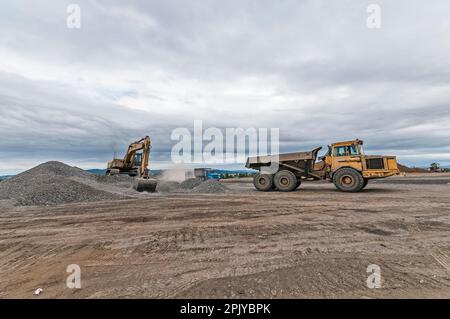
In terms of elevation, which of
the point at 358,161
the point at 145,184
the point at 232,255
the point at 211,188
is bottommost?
the point at 232,255

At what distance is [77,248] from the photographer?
4297 mm

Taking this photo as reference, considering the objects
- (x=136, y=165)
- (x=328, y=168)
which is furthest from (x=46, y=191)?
(x=328, y=168)

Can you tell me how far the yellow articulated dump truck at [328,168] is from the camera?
1248cm

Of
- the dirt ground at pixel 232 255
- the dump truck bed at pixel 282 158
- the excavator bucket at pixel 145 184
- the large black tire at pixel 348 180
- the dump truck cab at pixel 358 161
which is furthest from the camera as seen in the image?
the excavator bucket at pixel 145 184

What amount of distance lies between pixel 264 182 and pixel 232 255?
11.9 m

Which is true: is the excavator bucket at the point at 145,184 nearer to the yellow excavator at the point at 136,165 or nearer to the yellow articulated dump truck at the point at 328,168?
the yellow excavator at the point at 136,165

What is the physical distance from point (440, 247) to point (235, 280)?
12.2 ft

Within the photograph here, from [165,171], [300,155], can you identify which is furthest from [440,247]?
[165,171]

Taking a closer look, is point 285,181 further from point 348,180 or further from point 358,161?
point 358,161

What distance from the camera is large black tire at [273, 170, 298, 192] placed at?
14.5 m

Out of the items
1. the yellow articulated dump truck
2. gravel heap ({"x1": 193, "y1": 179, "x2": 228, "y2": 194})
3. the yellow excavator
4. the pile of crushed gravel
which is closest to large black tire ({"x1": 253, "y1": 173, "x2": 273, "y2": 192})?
the yellow articulated dump truck

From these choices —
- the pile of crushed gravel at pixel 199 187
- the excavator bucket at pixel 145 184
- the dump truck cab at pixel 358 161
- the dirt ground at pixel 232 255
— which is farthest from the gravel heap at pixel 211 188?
the dirt ground at pixel 232 255

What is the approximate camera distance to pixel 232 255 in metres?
3.80
